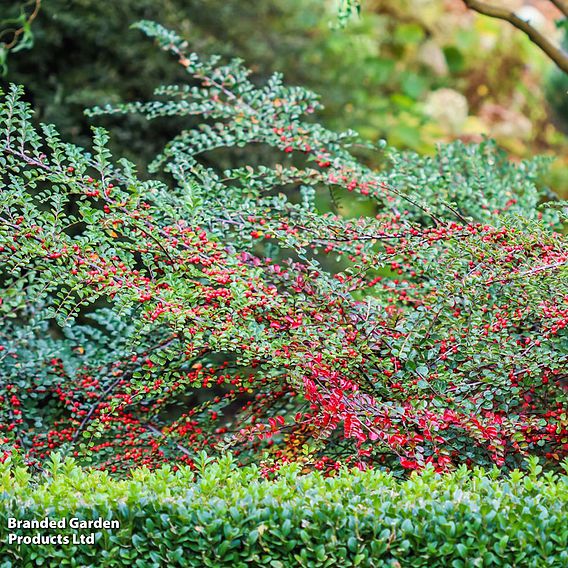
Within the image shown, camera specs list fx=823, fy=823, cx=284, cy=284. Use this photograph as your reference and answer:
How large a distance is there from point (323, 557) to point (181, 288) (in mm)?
1005

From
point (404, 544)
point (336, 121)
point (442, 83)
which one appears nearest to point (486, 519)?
point (404, 544)

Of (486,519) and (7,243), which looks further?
(7,243)

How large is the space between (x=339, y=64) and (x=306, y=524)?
6.01 m

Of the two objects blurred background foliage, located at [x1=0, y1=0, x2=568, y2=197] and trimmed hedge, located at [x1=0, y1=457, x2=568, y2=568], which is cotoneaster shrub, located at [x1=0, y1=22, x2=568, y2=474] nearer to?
trimmed hedge, located at [x1=0, y1=457, x2=568, y2=568]

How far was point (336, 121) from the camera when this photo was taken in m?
6.78

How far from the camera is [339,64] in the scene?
7500 millimetres

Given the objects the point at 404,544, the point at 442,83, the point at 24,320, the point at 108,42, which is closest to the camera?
the point at 404,544

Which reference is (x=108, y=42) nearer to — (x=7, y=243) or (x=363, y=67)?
(x=363, y=67)

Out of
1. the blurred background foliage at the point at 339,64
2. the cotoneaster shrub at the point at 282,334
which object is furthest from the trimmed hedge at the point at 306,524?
the blurred background foliage at the point at 339,64

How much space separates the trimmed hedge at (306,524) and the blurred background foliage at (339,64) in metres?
2.34

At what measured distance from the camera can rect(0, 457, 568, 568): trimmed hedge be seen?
82.3 inches

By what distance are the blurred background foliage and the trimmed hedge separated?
7.68 feet

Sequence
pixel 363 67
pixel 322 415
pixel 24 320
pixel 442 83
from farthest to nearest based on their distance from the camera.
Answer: pixel 442 83, pixel 363 67, pixel 24 320, pixel 322 415

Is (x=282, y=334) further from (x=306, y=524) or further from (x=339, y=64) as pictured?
(x=339, y=64)
